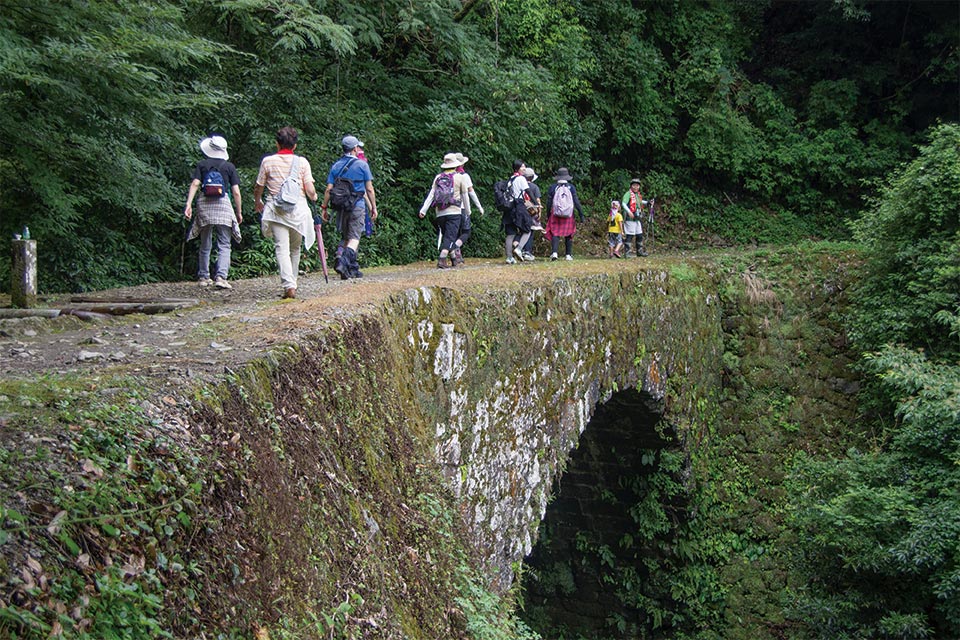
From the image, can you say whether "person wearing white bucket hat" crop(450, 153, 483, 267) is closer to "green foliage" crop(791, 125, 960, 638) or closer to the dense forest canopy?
the dense forest canopy

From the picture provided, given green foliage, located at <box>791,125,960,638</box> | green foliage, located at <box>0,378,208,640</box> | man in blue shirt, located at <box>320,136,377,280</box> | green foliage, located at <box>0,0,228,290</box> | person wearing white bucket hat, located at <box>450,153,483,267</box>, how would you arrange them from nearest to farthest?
green foliage, located at <box>0,378,208,640</box> → green foliage, located at <box>0,0,228,290</box> → man in blue shirt, located at <box>320,136,377,280</box> → green foliage, located at <box>791,125,960,638</box> → person wearing white bucket hat, located at <box>450,153,483,267</box>

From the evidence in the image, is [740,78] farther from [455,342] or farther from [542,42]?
[455,342]

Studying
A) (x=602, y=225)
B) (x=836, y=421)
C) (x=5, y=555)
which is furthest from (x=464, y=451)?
(x=602, y=225)

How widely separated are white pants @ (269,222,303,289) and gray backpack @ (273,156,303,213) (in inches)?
6.7

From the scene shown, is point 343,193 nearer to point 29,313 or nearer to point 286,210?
point 286,210

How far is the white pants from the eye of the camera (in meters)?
6.70

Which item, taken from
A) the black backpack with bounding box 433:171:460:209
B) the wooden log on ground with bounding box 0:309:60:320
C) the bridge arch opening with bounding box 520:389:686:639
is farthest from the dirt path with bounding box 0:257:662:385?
the bridge arch opening with bounding box 520:389:686:639

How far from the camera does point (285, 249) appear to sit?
22.2 ft

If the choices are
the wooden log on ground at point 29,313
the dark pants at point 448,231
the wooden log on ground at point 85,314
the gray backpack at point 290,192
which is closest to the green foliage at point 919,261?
the dark pants at point 448,231

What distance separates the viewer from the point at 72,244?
11.4 meters

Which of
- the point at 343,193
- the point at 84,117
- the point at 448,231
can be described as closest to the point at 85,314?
the point at 343,193

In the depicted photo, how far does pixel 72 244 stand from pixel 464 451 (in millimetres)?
7535

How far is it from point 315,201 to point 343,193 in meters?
0.78

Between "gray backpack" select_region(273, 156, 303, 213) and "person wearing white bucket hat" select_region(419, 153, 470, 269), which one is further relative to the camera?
"person wearing white bucket hat" select_region(419, 153, 470, 269)
